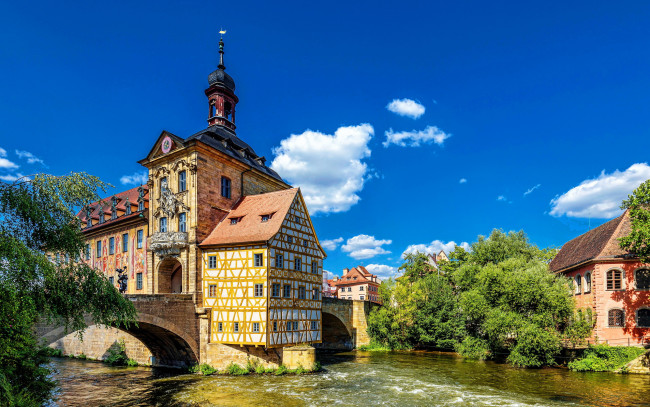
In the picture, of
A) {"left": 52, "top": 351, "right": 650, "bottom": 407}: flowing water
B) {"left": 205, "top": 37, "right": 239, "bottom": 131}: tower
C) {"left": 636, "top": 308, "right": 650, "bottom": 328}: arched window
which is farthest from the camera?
{"left": 205, "top": 37, "right": 239, "bottom": 131}: tower

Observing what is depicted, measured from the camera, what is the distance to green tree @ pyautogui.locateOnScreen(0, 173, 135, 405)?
9.75 meters

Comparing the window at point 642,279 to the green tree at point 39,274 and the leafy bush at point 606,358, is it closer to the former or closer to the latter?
the leafy bush at point 606,358

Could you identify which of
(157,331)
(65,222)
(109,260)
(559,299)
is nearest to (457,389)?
(559,299)

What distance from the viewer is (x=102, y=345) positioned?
33281mm

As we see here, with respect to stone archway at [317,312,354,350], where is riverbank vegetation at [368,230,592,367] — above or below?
above

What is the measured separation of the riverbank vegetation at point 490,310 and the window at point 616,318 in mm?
1197

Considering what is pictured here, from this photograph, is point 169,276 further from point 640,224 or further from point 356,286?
point 356,286

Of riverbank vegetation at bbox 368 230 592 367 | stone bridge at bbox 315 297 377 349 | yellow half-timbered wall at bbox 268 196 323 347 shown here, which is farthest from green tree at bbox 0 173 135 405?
stone bridge at bbox 315 297 377 349

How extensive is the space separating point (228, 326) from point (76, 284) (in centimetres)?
1528

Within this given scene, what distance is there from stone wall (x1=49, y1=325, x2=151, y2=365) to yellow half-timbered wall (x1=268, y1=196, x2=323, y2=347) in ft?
34.0

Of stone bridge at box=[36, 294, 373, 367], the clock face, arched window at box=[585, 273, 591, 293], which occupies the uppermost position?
the clock face

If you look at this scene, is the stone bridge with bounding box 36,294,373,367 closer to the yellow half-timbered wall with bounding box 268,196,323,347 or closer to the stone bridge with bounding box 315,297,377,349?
the stone bridge with bounding box 315,297,377,349

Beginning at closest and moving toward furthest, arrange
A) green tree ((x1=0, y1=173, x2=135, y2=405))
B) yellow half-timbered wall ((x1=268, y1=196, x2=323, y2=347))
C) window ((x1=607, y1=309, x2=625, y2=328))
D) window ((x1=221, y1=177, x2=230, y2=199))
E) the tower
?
green tree ((x1=0, y1=173, x2=135, y2=405))
yellow half-timbered wall ((x1=268, y1=196, x2=323, y2=347))
window ((x1=607, y1=309, x2=625, y2=328))
window ((x1=221, y1=177, x2=230, y2=199))
the tower

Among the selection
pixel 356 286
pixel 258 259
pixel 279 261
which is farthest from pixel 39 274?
pixel 356 286
